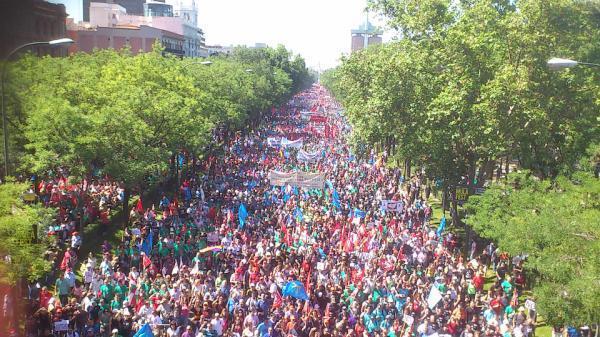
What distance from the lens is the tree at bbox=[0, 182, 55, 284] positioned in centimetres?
1401

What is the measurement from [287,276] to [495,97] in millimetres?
11756

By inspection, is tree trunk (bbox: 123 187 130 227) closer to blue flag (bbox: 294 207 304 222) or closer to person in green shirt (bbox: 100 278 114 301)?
blue flag (bbox: 294 207 304 222)

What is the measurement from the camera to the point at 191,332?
15141 mm

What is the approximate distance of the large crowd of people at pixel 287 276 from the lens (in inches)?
626

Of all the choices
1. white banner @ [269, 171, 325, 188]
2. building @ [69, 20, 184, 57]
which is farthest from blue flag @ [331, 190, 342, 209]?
building @ [69, 20, 184, 57]

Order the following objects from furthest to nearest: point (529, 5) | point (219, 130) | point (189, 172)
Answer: point (219, 130) → point (189, 172) → point (529, 5)

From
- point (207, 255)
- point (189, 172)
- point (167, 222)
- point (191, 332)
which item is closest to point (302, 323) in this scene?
point (191, 332)

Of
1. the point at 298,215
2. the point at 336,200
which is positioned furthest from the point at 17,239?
the point at 336,200

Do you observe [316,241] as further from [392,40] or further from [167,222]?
[392,40]

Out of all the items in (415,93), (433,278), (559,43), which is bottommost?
(433,278)

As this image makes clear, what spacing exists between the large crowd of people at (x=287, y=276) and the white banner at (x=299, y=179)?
11 cm

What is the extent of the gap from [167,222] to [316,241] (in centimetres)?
693

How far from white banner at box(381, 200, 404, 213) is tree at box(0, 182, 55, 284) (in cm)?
1739

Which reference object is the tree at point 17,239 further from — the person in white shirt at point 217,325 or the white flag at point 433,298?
the white flag at point 433,298
